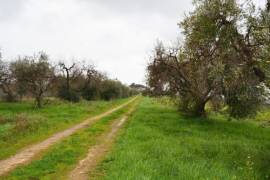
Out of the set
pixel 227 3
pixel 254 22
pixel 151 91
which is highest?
pixel 227 3

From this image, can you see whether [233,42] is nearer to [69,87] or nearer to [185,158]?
[185,158]

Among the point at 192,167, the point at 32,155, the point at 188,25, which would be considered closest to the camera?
the point at 192,167

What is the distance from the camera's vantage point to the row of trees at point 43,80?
2042 inches

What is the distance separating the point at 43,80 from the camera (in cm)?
5250

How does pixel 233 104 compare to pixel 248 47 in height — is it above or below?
below

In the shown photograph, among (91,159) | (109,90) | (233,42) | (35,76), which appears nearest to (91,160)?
(91,159)

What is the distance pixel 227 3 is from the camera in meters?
20.5

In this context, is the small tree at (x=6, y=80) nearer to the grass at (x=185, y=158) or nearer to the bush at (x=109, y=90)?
the bush at (x=109, y=90)

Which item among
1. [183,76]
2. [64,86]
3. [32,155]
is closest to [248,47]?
[32,155]

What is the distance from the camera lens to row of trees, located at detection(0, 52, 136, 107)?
5188 cm

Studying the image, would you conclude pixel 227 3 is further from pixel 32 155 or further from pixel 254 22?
pixel 32 155

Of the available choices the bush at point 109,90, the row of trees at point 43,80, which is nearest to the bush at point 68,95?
the row of trees at point 43,80

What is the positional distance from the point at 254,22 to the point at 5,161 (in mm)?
14109

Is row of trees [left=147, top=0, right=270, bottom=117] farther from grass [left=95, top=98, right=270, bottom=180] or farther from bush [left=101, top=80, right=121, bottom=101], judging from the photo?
bush [left=101, top=80, right=121, bottom=101]
